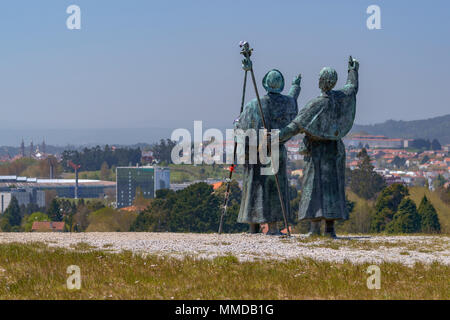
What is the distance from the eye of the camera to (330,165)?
19344mm

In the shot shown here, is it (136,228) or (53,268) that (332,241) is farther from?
(136,228)

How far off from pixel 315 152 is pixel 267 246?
308 centimetres

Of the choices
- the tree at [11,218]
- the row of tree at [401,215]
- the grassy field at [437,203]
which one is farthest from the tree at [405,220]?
the tree at [11,218]

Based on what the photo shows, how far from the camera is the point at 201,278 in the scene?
13.2 metres

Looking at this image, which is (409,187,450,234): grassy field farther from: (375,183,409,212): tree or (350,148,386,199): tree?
(350,148,386,199): tree

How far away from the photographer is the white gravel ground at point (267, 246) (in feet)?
52.2

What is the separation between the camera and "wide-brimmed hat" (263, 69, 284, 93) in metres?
20.0

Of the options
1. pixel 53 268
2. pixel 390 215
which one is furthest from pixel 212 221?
pixel 53 268

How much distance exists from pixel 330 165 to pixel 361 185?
334 feet

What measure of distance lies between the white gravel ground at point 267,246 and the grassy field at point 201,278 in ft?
3.16

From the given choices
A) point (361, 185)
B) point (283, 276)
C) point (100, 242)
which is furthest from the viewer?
point (361, 185)

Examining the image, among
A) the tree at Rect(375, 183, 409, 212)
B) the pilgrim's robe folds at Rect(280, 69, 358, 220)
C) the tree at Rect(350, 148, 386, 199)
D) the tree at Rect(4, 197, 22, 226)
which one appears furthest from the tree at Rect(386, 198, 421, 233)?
the tree at Rect(4, 197, 22, 226)

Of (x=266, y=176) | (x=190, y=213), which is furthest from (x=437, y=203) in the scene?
(x=266, y=176)
